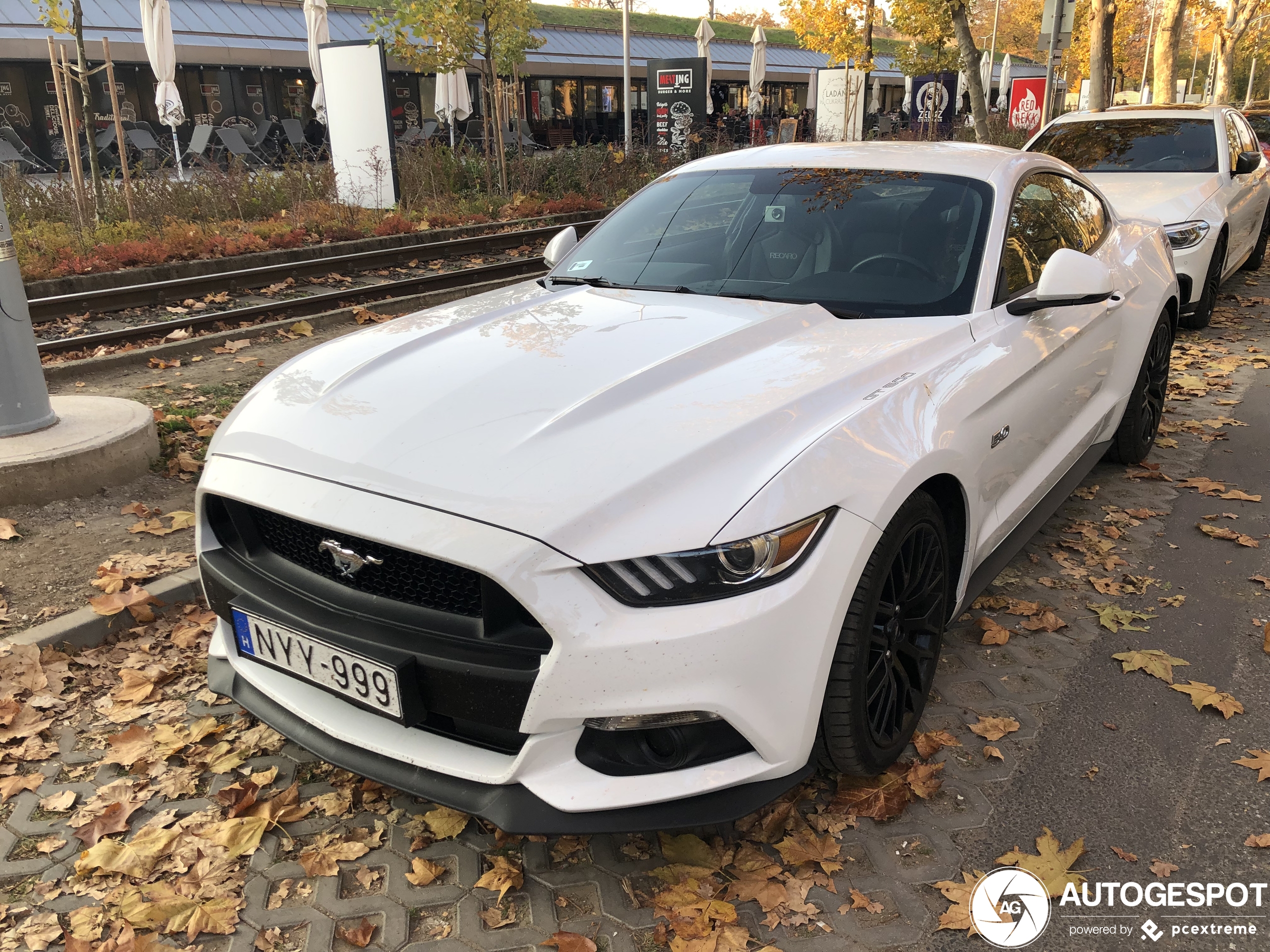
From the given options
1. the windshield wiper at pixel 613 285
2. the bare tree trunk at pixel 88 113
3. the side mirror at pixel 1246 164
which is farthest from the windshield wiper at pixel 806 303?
the bare tree trunk at pixel 88 113

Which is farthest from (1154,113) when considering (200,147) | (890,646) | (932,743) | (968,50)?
(200,147)

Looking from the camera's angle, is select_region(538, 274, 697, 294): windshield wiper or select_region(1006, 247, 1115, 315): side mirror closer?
select_region(1006, 247, 1115, 315): side mirror

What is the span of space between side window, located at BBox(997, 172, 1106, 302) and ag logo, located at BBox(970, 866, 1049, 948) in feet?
6.06

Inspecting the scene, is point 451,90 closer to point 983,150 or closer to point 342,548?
point 983,150

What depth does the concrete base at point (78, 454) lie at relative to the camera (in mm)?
4426

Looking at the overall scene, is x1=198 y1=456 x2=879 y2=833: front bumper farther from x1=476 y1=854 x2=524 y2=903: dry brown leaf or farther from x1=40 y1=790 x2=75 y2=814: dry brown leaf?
x1=40 y1=790 x2=75 y2=814: dry brown leaf

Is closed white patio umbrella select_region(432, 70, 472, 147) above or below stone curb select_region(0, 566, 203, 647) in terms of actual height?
above

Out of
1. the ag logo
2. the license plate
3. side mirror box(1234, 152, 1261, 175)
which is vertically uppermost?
side mirror box(1234, 152, 1261, 175)

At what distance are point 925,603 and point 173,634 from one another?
8.91 feet

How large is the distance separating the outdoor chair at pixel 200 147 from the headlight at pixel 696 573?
2290 centimetres

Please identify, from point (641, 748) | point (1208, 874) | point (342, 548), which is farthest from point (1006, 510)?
point (342, 548)

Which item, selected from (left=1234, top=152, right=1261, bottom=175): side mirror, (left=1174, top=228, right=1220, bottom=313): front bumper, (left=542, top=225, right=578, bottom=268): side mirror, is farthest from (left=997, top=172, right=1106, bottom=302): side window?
(left=1234, top=152, right=1261, bottom=175): side mirror

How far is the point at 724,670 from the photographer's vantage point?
2.07m

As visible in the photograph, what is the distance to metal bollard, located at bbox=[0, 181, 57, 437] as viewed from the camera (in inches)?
179
